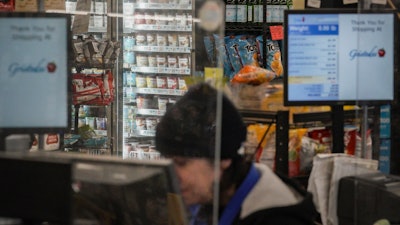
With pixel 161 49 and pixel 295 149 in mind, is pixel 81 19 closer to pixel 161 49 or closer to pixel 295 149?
pixel 161 49

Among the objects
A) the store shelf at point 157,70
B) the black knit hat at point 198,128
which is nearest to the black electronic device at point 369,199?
the black knit hat at point 198,128

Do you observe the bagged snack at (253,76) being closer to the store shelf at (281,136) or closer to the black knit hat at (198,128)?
the store shelf at (281,136)

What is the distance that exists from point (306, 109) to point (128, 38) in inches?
77.6

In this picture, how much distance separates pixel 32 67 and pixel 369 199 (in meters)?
1.79

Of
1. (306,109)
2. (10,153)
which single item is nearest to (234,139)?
(10,153)

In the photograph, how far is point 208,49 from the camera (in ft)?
5.37

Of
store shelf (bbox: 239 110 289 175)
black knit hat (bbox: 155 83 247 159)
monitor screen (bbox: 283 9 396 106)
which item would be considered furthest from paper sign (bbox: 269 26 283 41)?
black knit hat (bbox: 155 83 247 159)

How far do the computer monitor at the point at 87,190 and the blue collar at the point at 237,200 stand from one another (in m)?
0.27

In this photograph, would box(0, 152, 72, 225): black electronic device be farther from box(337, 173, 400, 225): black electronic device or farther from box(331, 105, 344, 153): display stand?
box(331, 105, 344, 153): display stand

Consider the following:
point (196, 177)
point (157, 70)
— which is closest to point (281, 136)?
point (196, 177)

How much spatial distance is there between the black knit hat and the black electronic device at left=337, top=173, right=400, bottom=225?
1405mm

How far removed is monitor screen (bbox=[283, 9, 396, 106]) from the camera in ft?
9.95

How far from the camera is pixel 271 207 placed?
1.69 metres

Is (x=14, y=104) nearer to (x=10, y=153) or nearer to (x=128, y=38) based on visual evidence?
(x=10, y=153)
